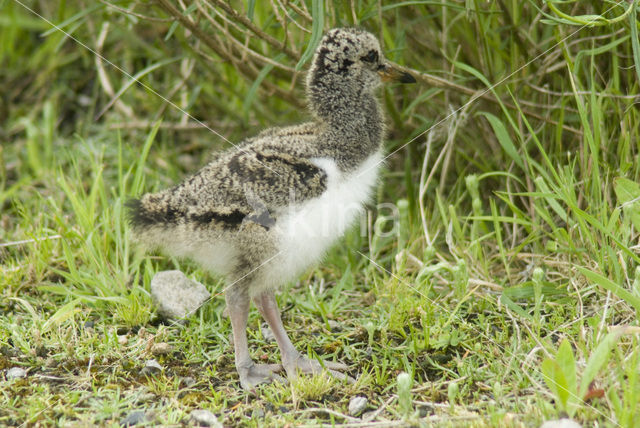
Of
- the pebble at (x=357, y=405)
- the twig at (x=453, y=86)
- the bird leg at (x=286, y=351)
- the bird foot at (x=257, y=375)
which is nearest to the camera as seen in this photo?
the pebble at (x=357, y=405)

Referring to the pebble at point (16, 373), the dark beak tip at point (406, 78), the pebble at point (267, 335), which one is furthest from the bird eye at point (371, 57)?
the pebble at point (16, 373)

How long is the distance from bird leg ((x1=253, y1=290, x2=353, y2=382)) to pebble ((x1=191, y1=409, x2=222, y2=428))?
1.26 feet

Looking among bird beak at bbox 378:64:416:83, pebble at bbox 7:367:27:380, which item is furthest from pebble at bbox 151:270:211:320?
bird beak at bbox 378:64:416:83

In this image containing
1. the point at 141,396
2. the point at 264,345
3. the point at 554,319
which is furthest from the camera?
the point at 264,345

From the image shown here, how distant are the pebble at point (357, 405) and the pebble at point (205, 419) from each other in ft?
1.51

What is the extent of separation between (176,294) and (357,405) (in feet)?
3.39

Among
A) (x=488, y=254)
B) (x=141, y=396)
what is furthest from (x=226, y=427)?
(x=488, y=254)

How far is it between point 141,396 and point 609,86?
2.48 metres

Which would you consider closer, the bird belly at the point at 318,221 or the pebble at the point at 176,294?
the bird belly at the point at 318,221

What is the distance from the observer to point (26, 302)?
9.85 feet

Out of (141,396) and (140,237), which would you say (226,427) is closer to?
(141,396)

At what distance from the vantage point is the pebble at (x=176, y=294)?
302 centimetres

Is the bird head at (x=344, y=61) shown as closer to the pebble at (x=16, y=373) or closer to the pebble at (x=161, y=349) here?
the pebble at (x=161, y=349)

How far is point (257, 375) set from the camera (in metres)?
2.69
